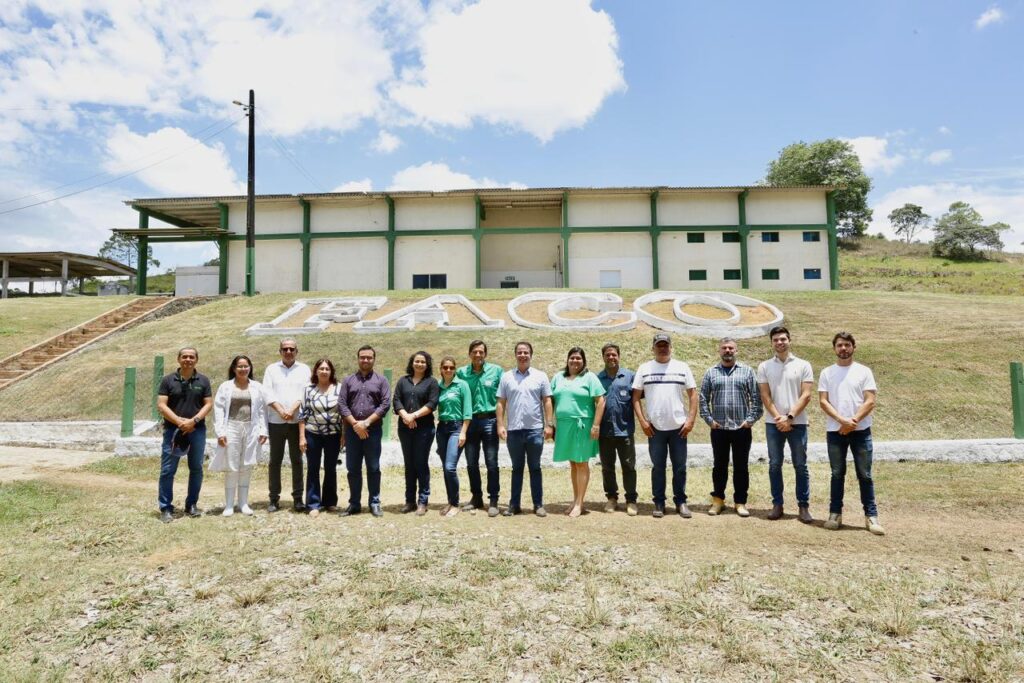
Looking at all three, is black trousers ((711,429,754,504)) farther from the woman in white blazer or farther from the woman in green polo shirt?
the woman in white blazer

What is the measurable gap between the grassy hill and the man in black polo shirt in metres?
6.63

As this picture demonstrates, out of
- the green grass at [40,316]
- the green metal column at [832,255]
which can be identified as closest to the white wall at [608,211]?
the green metal column at [832,255]

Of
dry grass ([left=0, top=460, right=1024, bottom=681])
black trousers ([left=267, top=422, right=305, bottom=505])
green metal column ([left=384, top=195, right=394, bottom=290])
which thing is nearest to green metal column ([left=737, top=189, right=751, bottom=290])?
green metal column ([left=384, top=195, right=394, bottom=290])

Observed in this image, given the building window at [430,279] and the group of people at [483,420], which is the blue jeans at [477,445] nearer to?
the group of people at [483,420]

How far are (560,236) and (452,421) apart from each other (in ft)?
80.7

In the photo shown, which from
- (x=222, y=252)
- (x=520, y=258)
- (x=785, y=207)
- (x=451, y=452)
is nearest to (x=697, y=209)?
(x=785, y=207)

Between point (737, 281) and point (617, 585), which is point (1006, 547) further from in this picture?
point (737, 281)

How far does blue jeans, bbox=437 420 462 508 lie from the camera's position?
228 inches

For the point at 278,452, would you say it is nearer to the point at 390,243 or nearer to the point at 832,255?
the point at 390,243

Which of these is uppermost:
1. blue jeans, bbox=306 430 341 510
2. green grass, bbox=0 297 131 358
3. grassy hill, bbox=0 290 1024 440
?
green grass, bbox=0 297 131 358

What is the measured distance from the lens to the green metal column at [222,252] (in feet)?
92.9

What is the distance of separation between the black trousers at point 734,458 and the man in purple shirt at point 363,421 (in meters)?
3.44

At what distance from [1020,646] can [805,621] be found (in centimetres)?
106

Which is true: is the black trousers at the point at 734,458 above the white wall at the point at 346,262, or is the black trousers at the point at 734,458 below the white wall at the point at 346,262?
below
